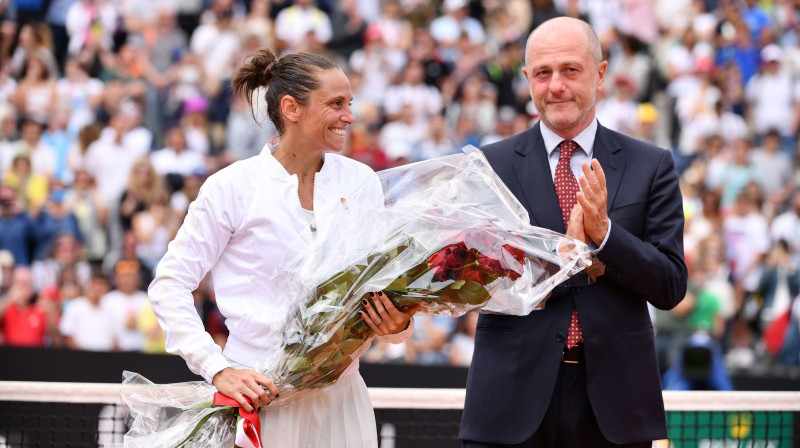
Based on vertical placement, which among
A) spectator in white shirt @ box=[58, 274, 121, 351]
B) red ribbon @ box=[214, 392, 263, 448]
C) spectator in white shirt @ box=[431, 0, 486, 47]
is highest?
spectator in white shirt @ box=[431, 0, 486, 47]

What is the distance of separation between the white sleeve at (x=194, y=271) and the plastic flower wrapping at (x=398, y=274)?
0.16m

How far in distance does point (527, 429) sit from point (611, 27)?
11195 millimetres

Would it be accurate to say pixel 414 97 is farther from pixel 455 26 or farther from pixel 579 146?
pixel 579 146

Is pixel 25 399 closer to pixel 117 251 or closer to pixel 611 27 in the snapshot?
pixel 117 251

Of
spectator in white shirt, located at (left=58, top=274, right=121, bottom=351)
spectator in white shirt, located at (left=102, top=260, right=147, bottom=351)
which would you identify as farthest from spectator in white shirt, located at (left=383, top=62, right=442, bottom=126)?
spectator in white shirt, located at (left=58, top=274, right=121, bottom=351)

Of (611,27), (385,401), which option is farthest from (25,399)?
(611,27)

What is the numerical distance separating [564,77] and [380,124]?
29.3 feet

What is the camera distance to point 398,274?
138 inches

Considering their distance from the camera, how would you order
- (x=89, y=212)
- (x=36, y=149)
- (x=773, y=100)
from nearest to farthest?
1. (x=89, y=212)
2. (x=36, y=149)
3. (x=773, y=100)

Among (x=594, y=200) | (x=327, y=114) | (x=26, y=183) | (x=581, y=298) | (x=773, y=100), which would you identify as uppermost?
(x=773, y=100)

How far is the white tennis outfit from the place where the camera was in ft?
11.9

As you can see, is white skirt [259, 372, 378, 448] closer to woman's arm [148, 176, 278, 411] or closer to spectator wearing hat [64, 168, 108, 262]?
woman's arm [148, 176, 278, 411]

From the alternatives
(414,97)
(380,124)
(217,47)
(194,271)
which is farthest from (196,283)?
(217,47)

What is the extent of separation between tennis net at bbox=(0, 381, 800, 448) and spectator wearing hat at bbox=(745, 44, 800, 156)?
7.25 m
